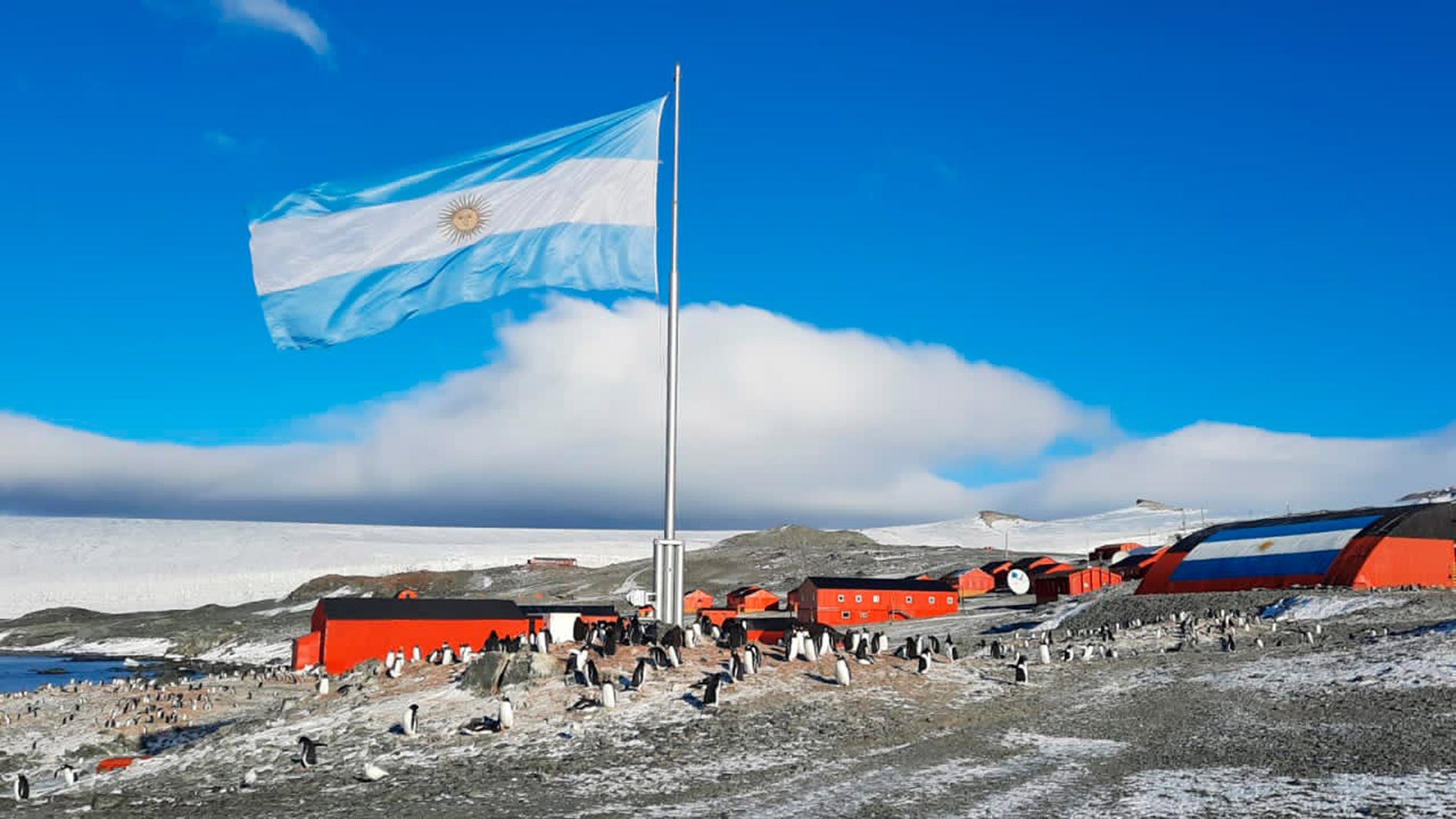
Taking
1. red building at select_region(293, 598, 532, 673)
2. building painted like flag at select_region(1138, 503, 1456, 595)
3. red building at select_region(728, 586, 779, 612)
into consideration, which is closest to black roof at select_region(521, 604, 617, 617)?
red building at select_region(293, 598, 532, 673)

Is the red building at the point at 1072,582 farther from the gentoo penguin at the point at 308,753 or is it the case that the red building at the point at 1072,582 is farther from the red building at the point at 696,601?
the gentoo penguin at the point at 308,753

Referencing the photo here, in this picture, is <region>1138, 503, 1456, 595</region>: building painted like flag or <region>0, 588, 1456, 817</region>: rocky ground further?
<region>1138, 503, 1456, 595</region>: building painted like flag

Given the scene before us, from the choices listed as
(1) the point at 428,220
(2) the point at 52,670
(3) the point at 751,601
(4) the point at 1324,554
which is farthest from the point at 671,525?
(2) the point at 52,670

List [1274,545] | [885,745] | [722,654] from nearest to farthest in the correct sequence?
[885,745], [722,654], [1274,545]

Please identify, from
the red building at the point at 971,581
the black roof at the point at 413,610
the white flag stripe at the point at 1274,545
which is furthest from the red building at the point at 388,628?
the red building at the point at 971,581

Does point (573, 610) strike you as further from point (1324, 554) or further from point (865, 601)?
point (1324, 554)

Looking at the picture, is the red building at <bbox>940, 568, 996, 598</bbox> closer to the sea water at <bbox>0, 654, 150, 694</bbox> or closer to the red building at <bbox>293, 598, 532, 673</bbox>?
the red building at <bbox>293, 598, 532, 673</bbox>

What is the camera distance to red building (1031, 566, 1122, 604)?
293 ft

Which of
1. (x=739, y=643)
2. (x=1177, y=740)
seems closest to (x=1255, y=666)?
(x=1177, y=740)

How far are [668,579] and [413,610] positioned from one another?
4826 centimetres

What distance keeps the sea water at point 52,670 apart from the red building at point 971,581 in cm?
7167

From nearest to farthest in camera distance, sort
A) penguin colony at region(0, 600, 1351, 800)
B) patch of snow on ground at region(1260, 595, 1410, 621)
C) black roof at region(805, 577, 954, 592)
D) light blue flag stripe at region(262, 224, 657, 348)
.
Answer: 1. penguin colony at region(0, 600, 1351, 800)
2. light blue flag stripe at region(262, 224, 657, 348)
3. patch of snow on ground at region(1260, 595, 1410, 621)
4. black roof at region(805, 577, 954, 592)

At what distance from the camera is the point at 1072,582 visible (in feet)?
293

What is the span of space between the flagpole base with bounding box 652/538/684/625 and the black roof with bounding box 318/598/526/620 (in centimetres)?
4662
